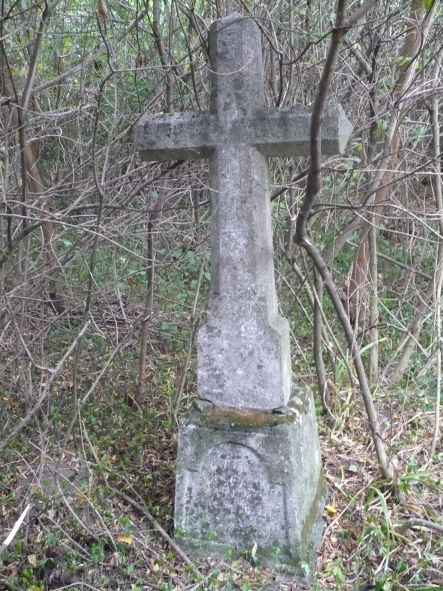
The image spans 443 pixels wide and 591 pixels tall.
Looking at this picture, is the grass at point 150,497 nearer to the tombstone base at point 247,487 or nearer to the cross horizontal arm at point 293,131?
the tombstone base at point 247,487

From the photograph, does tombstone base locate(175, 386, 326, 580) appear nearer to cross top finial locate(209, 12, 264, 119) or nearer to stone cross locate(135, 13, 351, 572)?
stone cross locate(135, 13, 351, 572)

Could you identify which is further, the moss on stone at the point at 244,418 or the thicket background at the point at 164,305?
the thicket background at the point at 164,305

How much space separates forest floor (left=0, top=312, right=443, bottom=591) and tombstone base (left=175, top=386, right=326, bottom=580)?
8 centimetres

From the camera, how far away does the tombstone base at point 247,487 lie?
2.69 meters

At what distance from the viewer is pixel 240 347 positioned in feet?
8.98

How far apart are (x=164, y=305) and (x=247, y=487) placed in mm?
2494

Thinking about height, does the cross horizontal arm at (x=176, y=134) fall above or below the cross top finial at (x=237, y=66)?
below

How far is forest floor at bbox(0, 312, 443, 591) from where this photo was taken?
8.79ft

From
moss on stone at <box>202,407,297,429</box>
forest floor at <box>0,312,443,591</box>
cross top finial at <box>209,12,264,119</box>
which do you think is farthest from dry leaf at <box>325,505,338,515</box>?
cross top finial at <box>209,12,264,119</box>

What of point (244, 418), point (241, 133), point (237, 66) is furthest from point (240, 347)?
point (237, 66)

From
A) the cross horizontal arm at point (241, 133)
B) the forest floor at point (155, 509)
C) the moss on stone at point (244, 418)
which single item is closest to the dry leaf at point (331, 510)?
the forest floor at point (155, 509)

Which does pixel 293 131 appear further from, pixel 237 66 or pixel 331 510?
pixel 331 510

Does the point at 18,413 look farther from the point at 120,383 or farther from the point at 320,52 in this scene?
the point at 320,52

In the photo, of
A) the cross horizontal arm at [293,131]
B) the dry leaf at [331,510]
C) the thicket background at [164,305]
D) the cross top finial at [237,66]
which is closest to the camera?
Answer: the cross horizontal arm at [293,131]
